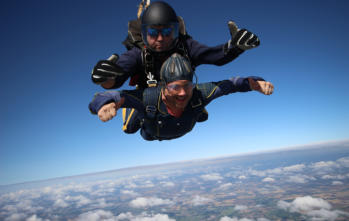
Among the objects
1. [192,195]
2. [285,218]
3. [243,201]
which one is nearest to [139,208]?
[192,195]

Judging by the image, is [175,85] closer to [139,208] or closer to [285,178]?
[139,208]

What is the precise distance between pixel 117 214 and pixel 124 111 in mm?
187953

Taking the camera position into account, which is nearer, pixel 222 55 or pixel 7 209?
pixel 222 55

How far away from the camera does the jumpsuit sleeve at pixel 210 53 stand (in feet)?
6.07

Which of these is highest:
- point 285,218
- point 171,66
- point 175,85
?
point 171,66

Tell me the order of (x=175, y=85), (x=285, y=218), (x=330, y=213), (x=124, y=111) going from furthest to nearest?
(x=330, y=213) → (x=285, y=218) → (x=124, y=111) → (x=175, y=85)

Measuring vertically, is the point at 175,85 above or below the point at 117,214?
above

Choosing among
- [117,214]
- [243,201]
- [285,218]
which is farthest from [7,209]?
[285,218]

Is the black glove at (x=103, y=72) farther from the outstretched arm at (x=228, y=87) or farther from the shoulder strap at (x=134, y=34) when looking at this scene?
the outstretched arm at (x=228, y=87)

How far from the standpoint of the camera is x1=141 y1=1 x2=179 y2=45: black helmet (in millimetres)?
1819

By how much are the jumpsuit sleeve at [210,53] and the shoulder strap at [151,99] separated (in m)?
0.59

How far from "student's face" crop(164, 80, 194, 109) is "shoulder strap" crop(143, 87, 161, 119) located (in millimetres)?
102

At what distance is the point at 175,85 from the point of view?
176 cm

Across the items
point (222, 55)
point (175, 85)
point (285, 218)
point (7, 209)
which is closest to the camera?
point (175, 85)
